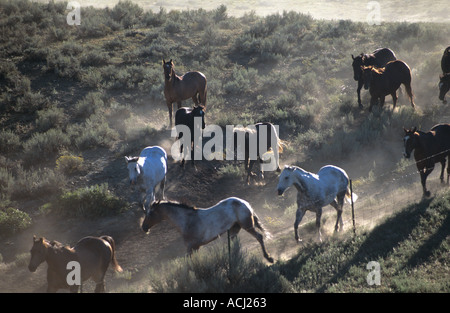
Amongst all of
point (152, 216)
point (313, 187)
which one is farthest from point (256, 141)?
point (152, 216)

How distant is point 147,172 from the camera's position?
1323 centimetres

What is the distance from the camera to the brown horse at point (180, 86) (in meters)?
18.2

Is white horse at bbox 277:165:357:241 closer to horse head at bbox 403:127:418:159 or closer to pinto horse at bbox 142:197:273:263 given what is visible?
pinto horse at bbox 142:197:273:263

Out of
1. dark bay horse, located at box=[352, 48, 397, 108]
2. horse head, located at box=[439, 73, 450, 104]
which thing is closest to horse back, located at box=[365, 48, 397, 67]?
dark bay horse, located at box=[352, 48, 397, 108]

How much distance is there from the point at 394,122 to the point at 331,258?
33.1 feet

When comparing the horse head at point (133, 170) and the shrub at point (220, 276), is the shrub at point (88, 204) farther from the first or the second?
the shrub at point (220, 276)

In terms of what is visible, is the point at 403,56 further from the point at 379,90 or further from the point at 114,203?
the point at 114,203

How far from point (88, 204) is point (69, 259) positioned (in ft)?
16.3

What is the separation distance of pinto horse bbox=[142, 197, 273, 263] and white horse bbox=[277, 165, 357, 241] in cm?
119

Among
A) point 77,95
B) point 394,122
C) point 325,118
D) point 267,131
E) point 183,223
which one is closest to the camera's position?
point 183,223

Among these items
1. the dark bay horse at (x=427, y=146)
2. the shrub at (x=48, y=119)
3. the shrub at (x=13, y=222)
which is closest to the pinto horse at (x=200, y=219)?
the shrub at (x=13, y=222)

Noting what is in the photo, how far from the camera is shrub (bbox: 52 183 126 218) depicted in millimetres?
13938
